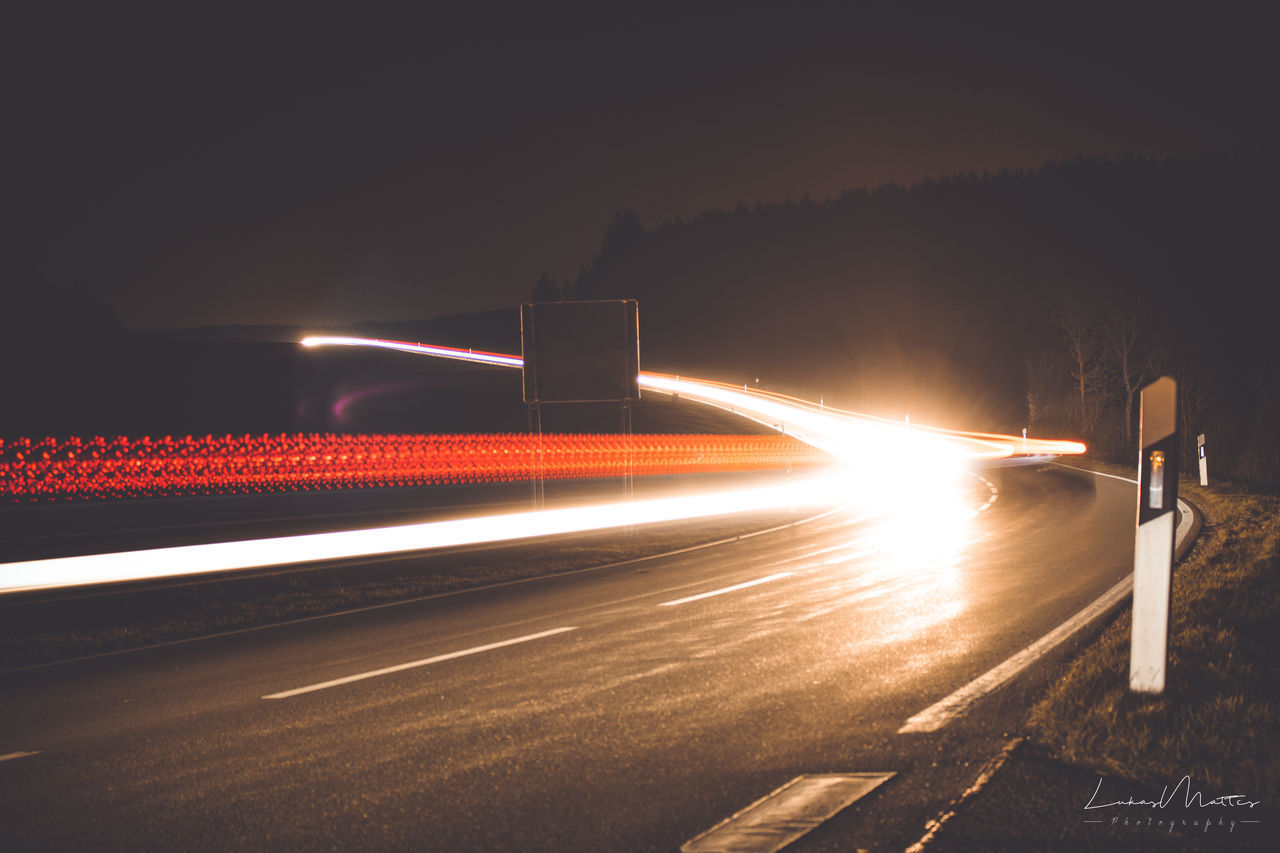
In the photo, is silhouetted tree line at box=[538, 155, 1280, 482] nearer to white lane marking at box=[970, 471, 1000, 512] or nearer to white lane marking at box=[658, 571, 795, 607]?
white lane marking at box=[970, 471, 1000, 512]

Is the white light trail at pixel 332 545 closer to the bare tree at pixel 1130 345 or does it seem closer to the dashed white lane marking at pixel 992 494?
the dashed white lane marking at pixel 992 494

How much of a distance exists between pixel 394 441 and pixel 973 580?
35.4m

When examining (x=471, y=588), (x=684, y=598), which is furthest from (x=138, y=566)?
(x=684, y=598)

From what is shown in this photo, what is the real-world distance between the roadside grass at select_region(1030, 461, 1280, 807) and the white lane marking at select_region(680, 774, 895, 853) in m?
1.21

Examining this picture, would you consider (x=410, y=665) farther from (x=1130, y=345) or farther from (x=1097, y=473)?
(x=1130, y=345)

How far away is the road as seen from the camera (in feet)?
13.1

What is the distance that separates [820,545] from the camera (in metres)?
13.7

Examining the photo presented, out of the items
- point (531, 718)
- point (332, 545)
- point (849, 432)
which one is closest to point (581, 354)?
point (332, 545)

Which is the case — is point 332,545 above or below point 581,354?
below

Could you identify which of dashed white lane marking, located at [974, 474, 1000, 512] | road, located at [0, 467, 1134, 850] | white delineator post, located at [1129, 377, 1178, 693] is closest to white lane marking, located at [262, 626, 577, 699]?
road, located at [0, 467, 1134, 850]

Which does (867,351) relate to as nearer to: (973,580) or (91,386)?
(91,386)

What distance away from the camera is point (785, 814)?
3.85 m

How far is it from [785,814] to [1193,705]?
2713 mm
